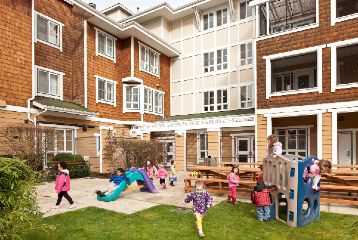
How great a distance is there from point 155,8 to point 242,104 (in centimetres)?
1256

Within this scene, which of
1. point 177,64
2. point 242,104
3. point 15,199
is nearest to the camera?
point 15,199

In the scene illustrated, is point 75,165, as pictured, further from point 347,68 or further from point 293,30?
point 347,68

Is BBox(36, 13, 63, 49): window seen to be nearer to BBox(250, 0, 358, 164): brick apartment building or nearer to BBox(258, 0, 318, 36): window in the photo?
BBox(250, 0, 358, 164): brick apartment building

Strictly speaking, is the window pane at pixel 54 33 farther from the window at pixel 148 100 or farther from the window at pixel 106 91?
the window at pixel 148 100

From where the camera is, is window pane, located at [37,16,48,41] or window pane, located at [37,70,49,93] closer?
window pane, located at [37,70,49,93]

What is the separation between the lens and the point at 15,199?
15.1 ft

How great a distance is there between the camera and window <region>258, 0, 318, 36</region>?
17375 mm

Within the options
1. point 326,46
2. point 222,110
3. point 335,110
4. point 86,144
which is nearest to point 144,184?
point 86,144

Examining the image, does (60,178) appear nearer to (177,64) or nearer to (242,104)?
(242,104)

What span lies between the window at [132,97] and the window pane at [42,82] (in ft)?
23.7

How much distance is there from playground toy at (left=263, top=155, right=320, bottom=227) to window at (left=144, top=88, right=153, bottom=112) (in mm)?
17722

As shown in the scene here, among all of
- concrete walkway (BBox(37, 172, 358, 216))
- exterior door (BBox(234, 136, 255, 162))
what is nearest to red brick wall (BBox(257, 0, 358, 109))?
exterior door (BBox(234, 136, 255, 162))

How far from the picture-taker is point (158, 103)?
88.3ft

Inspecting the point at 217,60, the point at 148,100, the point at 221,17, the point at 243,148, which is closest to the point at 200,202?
the point at 243,148
